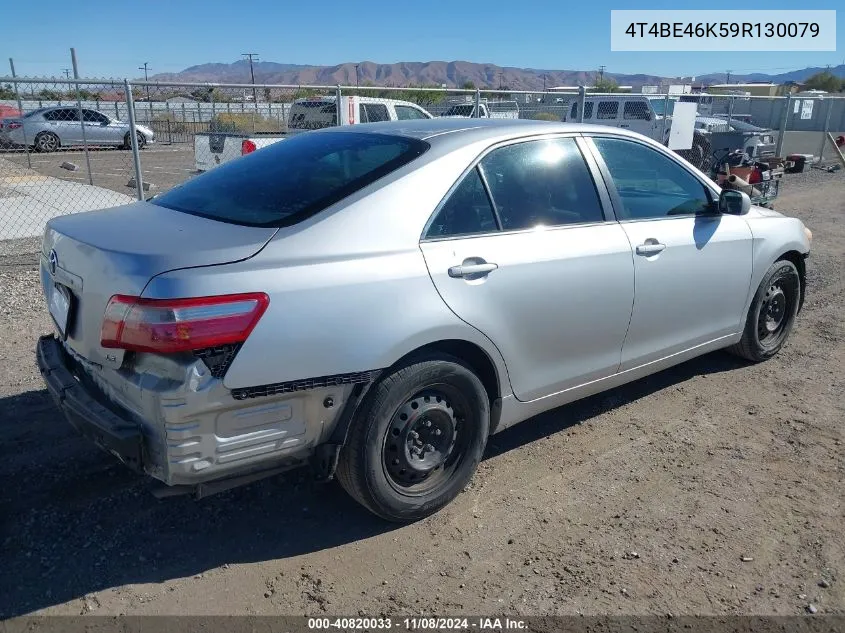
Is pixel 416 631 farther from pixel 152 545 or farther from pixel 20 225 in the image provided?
pixel 20 225

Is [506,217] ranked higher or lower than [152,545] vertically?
higher

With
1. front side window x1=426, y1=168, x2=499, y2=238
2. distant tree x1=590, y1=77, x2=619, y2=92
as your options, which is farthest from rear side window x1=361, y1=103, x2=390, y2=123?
distant tree x1=590, y1=77, x2=619, y2=92

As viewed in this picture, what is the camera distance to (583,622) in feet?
8.63

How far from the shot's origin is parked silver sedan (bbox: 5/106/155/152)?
20547 millimetres

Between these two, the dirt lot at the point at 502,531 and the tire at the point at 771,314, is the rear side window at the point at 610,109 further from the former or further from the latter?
the dirt lot at the point at 502,531

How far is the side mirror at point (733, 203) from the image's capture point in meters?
4.41

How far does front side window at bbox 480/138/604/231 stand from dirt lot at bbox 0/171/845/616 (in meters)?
1.31

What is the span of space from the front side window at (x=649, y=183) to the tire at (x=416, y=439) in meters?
1.52

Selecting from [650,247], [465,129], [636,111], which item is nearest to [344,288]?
[465,129]

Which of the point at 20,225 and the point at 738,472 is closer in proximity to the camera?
the point at 738,472

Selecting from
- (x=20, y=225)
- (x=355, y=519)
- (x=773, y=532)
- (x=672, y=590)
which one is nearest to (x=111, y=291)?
(x=355, y=519)

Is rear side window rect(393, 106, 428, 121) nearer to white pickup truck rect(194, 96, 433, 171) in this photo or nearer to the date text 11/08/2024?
white pickup truck rect(194, 96, 433, 171)

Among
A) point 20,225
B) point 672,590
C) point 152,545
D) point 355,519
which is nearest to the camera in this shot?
point 672,590

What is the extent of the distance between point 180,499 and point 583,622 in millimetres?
1919
